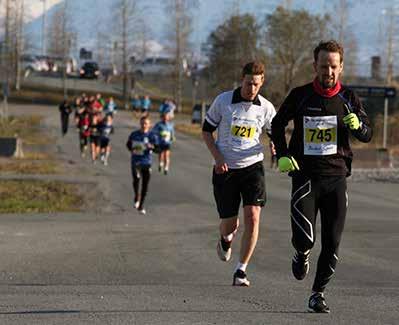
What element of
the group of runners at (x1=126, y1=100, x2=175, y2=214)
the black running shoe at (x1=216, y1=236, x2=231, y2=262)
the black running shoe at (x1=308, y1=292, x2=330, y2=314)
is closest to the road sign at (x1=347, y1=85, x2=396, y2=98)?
the group of runners at (x1=126, y1=100, x2=175, y2=214)

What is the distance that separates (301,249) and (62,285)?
2550 mm

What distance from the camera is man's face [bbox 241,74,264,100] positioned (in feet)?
29.2

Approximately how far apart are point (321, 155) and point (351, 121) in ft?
1.20

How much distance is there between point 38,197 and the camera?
2217cm

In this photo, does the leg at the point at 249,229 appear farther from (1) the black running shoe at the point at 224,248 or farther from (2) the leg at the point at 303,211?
(2) the leg at the point at 303,211

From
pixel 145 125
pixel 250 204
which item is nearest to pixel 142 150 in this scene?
pixel 145 125

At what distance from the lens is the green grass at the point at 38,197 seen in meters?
19.7

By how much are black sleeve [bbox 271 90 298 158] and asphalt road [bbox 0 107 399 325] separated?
4.05 ft

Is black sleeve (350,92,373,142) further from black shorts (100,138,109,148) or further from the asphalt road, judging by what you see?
black shorts (100,138,109,148)

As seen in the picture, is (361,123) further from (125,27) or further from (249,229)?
(125,27)

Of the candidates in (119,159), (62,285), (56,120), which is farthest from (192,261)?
(56,120)

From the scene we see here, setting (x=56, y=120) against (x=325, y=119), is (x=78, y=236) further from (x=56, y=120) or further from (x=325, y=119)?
(x=56, y=120)

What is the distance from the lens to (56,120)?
61.3 m

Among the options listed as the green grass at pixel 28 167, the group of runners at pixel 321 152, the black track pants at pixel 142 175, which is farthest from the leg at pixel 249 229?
the green grass at pixel 28 167
